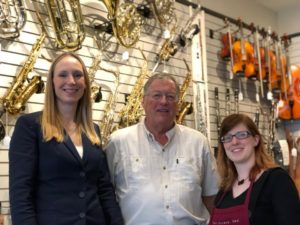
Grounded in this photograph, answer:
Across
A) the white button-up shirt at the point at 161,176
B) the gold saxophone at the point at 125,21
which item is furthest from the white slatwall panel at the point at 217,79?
the white button-up shirt at the point at 161,176

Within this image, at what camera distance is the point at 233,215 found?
202 centimetres

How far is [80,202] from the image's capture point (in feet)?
6.92

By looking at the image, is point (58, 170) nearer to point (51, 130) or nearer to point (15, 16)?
point (51, 130)

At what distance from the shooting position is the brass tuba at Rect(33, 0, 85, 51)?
10.7 ft

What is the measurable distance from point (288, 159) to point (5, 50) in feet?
12.0

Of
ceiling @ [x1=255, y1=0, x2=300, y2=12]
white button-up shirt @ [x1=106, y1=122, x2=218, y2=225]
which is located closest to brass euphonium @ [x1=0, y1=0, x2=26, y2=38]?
white button-up shirt @ [x1=106, y1=122, x2=218, y2=225]

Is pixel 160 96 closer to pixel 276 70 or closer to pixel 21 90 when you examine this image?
pixel 21 90

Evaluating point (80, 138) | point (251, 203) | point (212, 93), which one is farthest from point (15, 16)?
point (212, 93)

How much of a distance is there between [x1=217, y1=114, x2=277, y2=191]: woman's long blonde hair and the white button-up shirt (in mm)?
236

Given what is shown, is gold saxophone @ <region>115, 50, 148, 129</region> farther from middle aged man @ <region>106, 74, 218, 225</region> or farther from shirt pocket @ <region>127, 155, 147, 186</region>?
shirt pocket @ <region>127, 155, 147, 186</region>

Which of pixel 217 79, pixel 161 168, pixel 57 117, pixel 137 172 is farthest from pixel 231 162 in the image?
pixel 217 79

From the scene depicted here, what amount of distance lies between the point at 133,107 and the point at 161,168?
55.3 inches

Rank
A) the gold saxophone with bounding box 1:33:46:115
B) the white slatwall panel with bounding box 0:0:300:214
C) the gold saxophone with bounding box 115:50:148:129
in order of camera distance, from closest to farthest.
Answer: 1. the gold saxophone with bounding box 1:33:46:115
2. the white slatwall panel with bounding box 0:0:300:214
3. the gold saxophone with bounding box 115:50:148:129

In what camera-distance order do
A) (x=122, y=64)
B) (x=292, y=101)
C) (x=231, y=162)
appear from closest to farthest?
(x=231, y=162) → (x=122, y=64) → (x=292, y=101)
